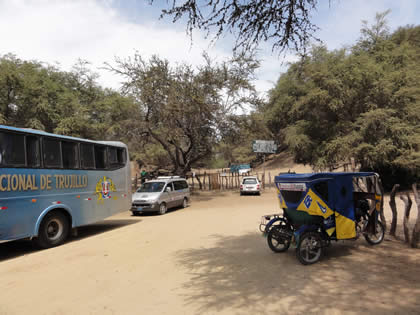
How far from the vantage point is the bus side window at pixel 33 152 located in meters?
8.50

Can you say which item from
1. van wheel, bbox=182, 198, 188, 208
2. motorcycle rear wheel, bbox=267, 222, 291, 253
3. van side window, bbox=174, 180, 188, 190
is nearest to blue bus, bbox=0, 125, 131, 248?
van side window, bbox=174, 180, 188, 190

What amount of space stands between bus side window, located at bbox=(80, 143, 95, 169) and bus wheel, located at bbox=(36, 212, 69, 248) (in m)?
1.93

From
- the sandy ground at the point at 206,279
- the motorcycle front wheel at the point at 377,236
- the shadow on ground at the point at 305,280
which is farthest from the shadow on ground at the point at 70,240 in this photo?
the motorcycle front wheel at the point at 377,236

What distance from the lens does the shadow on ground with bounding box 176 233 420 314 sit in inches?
172

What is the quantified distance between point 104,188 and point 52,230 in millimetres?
2625

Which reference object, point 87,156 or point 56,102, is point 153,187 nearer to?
point 87,156

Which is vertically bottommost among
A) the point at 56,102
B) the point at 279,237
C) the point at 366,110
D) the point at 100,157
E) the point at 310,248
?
the point at 310,248

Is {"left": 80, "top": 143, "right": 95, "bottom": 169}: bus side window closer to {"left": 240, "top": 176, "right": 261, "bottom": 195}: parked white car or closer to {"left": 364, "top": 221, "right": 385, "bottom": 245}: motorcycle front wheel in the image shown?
{"left": 364, "top": 221, "right": 385, "bottom": 245}: motorcycle front wheel

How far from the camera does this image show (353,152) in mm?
21719

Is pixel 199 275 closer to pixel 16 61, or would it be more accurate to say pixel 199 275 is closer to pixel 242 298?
pixel 242 298

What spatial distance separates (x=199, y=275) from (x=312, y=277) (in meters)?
2.11

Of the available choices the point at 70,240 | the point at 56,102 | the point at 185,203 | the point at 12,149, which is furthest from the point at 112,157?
the point at 56,102

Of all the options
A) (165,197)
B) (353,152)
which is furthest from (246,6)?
(353,152)

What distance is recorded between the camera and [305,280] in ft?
17.7
